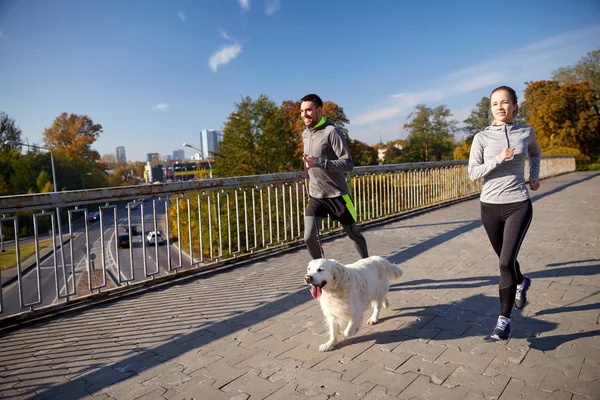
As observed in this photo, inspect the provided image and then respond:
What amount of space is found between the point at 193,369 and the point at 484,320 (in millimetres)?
2518

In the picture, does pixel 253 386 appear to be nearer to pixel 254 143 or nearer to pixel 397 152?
pixel 254 143

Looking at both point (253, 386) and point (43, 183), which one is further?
point (43, 183)

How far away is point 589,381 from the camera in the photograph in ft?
7.58

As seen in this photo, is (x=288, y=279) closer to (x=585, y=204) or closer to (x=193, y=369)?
(x=193, y=369)

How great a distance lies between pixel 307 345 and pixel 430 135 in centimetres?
6803

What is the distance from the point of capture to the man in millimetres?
3896

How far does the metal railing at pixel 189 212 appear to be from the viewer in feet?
13.0

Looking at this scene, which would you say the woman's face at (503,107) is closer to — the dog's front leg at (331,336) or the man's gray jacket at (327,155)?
the man's gray jacket at (327,155)

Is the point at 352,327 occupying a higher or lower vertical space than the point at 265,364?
higher

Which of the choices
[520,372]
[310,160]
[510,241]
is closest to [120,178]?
[310,160]

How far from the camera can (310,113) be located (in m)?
3.92

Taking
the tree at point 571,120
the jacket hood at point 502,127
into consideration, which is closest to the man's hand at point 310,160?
the jacket hood at point 502,127

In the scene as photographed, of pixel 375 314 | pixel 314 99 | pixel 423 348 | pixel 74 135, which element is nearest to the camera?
pixel 423 348

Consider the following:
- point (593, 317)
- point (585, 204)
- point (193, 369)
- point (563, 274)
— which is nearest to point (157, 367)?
→ point (193, 369)
